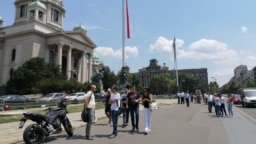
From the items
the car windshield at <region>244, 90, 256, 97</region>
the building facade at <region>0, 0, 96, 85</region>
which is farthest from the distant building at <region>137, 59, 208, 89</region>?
the car windshield at <region>244, 90, 256, 97</region>

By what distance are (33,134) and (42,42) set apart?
2625 inches

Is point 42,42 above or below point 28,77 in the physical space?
above

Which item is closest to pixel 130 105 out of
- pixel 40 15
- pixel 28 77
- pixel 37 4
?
pixel 28 77

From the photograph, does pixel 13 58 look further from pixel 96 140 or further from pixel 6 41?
pixel 96 140

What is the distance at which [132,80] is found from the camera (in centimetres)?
11938

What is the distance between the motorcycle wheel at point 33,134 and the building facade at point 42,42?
204ft

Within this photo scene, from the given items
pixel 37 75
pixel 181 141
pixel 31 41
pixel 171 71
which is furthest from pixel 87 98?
pixel 171 71

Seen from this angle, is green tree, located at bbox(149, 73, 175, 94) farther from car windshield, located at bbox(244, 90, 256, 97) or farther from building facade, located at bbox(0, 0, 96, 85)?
car windshield, located at bbox(244, 90, 256, 97)

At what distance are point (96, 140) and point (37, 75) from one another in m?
53.2

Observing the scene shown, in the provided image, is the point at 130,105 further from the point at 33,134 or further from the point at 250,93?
the point at 250,93

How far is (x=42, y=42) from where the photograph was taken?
7244 centimetres

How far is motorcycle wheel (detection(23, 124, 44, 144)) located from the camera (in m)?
8.75

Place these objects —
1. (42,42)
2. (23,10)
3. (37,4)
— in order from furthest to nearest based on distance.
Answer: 1. (23,10)
2. (37,4)
3. (42,42)

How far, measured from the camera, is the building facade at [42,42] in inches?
2783
